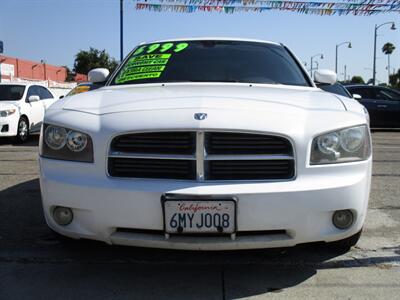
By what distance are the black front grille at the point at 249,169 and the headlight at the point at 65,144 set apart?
0.73m

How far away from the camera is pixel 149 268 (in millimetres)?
3652

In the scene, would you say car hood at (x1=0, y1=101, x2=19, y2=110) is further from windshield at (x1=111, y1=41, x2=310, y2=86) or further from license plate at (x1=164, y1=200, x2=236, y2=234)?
license plate at (x1=164, y1=200, x2=236, y2=234)

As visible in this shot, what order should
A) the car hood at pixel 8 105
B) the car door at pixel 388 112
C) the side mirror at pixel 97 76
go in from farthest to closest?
1. the car door at pixel 388 112
2. the car hood at pixel 8 105
3. the side mirror at pixel 97 76

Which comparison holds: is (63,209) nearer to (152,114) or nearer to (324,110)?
(152,114)

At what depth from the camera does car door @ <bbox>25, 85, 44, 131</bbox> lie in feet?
40.0

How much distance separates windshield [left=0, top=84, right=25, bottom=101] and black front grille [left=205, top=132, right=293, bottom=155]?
394 inches

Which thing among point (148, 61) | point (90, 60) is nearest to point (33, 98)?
point (148, 61)

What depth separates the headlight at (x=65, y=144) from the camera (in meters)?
3.22

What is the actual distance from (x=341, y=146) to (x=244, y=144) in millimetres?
586

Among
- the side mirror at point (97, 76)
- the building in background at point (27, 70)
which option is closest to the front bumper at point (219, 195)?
the side mirror at point (97, 76)

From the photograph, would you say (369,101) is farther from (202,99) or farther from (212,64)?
(202,99)

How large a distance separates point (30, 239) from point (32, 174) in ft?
9.83

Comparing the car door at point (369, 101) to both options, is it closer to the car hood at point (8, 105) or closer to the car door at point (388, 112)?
the car door at point (388, 112)

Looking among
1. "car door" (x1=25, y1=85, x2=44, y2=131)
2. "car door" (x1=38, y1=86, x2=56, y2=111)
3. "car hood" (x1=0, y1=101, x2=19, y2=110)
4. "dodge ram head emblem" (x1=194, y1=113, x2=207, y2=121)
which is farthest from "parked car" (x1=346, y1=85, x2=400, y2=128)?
"dodge ram head emblem" (x1=194, y1=113, x2=207, y2=121)
